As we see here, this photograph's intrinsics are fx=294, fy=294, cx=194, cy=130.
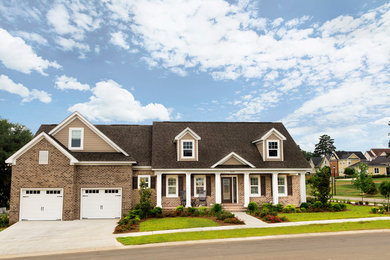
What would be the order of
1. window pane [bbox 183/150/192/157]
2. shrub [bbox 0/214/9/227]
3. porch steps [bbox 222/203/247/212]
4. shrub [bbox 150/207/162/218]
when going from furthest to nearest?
1. window pane [bbox 183/150/192/157]
2. porch steps [bbox 222/203/247/212]
3. shrub [bbox 150/207/162/218]
4. shrub [bbox 0/214/9/227]

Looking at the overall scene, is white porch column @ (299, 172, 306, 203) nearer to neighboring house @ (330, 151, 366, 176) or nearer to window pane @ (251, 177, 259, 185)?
window pane @ (251, 177, 259, 185)

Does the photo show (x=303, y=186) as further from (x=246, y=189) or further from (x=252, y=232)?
(x=252, y=232)

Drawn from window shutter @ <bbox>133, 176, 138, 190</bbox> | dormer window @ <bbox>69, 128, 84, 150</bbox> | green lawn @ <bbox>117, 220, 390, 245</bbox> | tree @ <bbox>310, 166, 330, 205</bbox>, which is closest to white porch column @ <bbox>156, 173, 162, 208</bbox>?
window shutter @ <bbox>133, 176, 138, 190</bbox>

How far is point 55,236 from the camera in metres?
15.5

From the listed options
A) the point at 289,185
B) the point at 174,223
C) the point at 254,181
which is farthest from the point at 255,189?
the point at 174,223

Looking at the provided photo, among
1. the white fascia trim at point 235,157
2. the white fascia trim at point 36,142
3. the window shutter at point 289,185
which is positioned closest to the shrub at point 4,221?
the white fascia trim at point 36,142

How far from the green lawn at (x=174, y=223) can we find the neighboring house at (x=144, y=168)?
3.18m

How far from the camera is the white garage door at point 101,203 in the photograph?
21.2 metres

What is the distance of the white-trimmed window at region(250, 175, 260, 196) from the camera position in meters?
24.2

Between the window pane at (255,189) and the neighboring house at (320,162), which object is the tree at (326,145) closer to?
the neighboring house at (320,162)

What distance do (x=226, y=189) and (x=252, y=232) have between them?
9.10 meters

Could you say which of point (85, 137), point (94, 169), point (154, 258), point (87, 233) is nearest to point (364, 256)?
point (154, 258)

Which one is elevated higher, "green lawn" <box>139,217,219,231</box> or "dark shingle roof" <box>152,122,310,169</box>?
"dark shingle roof" <box>152,122,310,169</box>

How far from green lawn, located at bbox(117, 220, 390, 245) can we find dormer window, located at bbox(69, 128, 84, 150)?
10669mm
